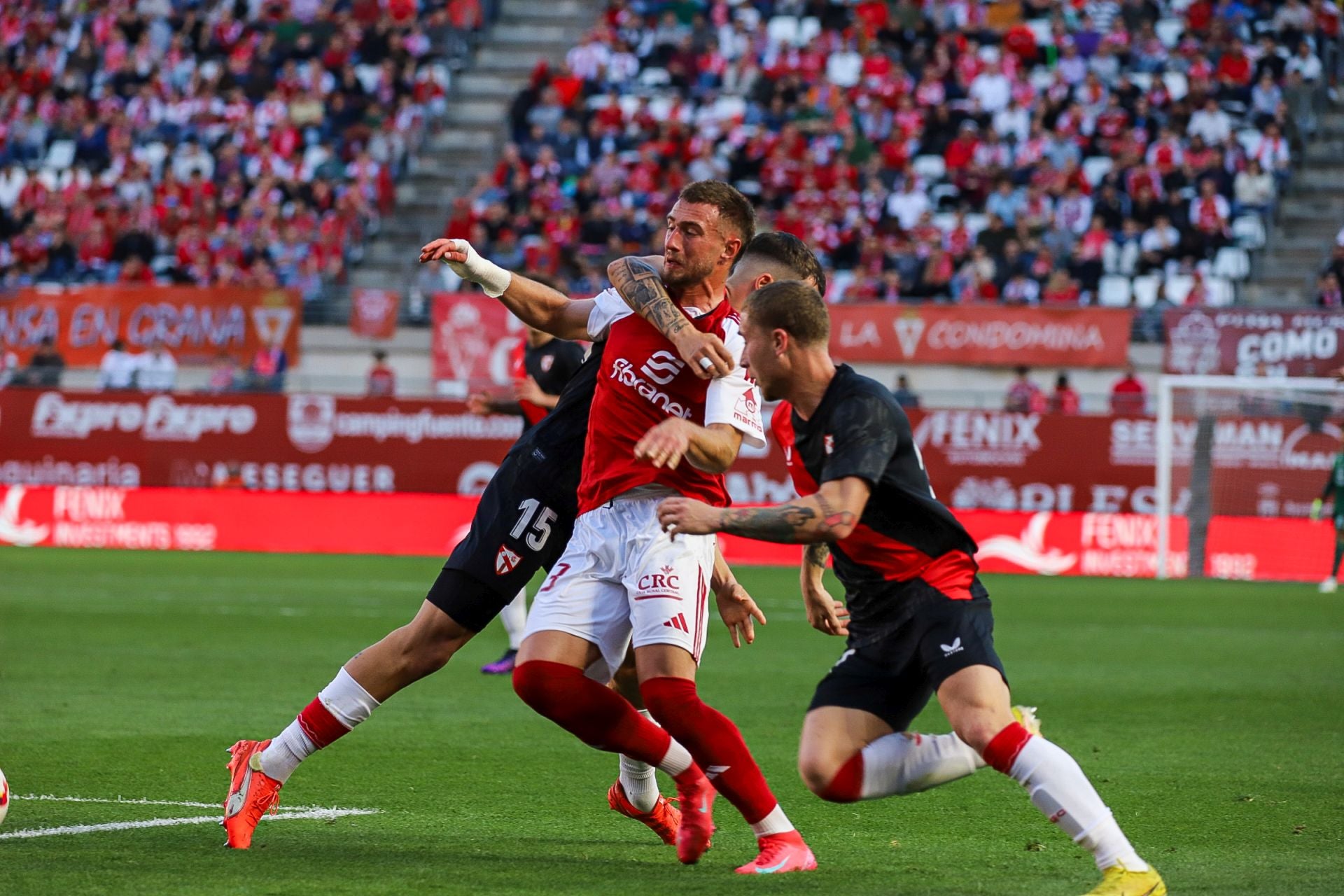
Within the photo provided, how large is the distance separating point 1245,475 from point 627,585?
17543 mm

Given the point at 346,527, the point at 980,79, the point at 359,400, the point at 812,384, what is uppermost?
the point at 980,79

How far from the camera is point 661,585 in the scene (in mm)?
5965

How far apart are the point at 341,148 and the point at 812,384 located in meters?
27.3

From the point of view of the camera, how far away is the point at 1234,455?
22.1m

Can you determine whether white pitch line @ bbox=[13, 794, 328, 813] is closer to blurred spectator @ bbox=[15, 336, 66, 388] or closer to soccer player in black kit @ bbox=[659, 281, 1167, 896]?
soccer player in black kit @ bbox=[659, 281, 1167, 896]

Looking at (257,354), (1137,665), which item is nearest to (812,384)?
(1137,665)

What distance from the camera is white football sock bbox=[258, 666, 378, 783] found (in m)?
6.38

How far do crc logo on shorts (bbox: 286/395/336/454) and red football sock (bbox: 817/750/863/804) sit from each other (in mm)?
19596

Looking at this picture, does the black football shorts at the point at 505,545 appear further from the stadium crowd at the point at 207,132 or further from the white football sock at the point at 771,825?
the stadium crowd at the point at 207,132

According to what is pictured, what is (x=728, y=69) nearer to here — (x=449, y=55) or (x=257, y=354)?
(x=449, y=55)

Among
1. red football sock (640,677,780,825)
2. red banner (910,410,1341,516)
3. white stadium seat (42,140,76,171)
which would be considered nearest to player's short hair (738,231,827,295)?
red football sock (640,677,780,825)

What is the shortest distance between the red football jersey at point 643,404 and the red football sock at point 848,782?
1125mm

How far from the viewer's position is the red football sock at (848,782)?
5.50m

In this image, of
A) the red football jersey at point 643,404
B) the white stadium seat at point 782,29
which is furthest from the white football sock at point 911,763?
the white stadium seat at point 782,29
